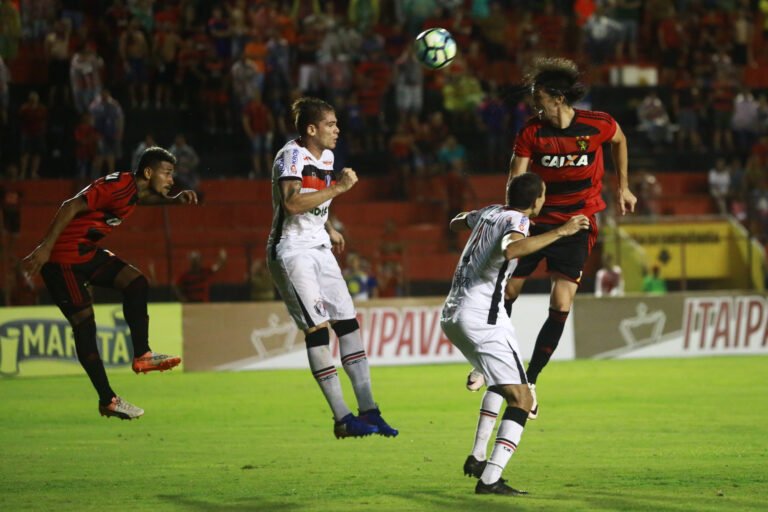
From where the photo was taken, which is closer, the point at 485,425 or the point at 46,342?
the point at 485,425

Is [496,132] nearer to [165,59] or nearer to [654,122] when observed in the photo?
[654,122]

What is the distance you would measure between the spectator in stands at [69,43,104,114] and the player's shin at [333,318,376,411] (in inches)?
560

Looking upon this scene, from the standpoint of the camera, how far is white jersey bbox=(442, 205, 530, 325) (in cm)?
832

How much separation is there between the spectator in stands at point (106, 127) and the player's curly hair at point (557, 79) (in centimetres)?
1371

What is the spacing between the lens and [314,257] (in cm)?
984

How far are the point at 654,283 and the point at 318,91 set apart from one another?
7.19m

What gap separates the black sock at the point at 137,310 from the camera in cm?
1062

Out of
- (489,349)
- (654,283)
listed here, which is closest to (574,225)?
(489,349)

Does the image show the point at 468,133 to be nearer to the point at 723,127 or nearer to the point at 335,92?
the point at 335,92

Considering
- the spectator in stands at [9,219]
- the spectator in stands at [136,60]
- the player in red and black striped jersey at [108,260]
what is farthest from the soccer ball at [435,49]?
the spectator in stands at [136,60]

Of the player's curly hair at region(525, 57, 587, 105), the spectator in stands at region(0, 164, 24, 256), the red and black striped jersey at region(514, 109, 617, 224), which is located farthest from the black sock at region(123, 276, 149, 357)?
the spectator in stands at region(0, 164, 24, 256)

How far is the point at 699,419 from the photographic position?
12.4 m

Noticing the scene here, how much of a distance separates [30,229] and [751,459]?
13.7 meters

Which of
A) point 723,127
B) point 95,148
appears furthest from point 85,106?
point 723,127
